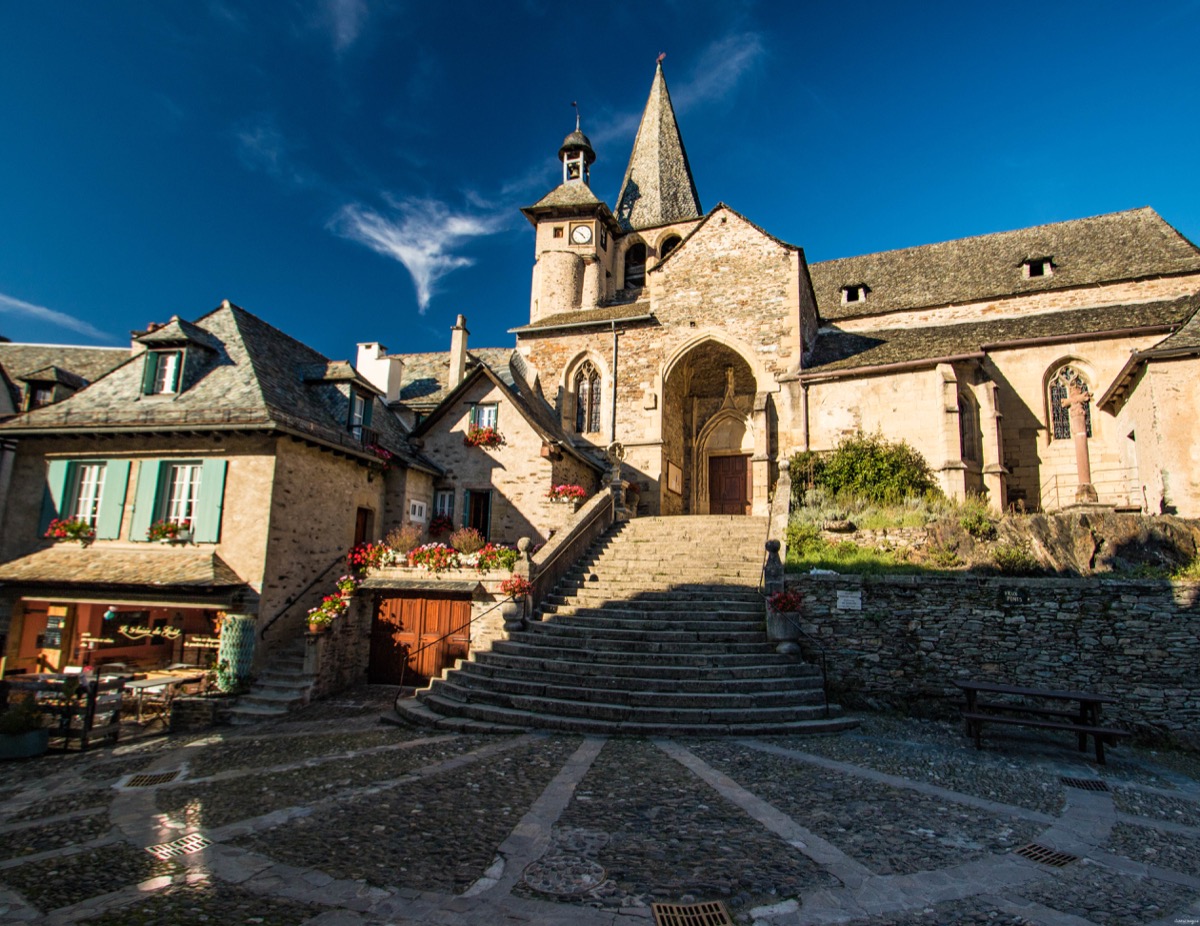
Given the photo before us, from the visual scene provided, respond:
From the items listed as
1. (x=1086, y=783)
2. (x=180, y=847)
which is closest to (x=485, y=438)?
(x=180, y=847)

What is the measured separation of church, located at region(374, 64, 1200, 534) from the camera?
17.6 metres

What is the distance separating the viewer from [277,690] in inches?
476

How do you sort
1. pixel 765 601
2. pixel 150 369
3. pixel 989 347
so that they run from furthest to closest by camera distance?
pixel 989 347
pixel 150 369
pixel 765 601

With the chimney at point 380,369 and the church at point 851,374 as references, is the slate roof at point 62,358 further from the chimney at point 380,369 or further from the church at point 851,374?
the church at point 851,374

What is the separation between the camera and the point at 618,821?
5797 millimetres

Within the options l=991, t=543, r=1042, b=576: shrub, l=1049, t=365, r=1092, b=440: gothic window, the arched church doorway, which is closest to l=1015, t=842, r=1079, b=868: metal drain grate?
l=991, t=543, r=1042, b=576: shrub

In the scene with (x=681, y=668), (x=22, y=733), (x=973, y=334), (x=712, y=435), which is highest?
(x=973, y=334)

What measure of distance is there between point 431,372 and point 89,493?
10.9 m

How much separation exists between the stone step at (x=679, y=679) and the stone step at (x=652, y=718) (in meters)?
Answer: 0.49

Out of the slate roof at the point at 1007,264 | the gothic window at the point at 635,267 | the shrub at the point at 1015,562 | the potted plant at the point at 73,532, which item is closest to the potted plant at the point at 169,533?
the potted plant at the point at 73,532

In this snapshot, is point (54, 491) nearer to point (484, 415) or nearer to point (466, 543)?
point (466, 543)

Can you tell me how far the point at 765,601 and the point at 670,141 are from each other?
3024cm

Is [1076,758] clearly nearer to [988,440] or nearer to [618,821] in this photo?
[618,821]

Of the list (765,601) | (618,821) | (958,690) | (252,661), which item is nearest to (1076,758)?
(958,690)
